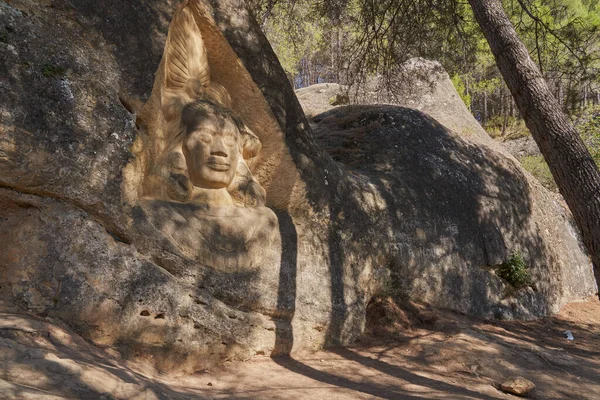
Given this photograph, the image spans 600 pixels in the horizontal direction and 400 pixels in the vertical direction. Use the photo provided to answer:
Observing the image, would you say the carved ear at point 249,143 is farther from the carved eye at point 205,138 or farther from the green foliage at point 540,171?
the green foliage at point 540,171

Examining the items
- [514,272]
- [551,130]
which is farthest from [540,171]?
[551,130]

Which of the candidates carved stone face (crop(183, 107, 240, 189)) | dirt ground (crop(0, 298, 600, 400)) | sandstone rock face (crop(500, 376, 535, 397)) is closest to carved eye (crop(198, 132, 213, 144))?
carved stone face (crop(183, 107, 240, 189))

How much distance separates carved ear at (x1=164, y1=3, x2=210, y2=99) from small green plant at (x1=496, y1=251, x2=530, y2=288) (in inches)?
222

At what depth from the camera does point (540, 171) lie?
16.8 m

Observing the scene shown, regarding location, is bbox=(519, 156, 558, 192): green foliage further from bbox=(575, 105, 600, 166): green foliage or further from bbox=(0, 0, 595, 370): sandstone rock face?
bbox=(0, 0, 595, 370): sandstone rock face

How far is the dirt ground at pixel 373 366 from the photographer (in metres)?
3.02

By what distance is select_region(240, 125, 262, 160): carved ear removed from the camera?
5.88 metres

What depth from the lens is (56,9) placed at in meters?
4.51

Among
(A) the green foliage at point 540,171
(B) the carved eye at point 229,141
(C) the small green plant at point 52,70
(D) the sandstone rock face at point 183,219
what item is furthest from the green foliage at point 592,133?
(C) the small green plant at point 52,70

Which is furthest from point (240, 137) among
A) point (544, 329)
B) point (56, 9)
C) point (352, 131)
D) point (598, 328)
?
point (598, 328)

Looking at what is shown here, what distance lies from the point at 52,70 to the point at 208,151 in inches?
66.4

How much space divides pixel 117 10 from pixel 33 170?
6.23 ft

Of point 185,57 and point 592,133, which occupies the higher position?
point 592,133

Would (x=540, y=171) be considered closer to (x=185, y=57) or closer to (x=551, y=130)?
(x=551, y=130)
